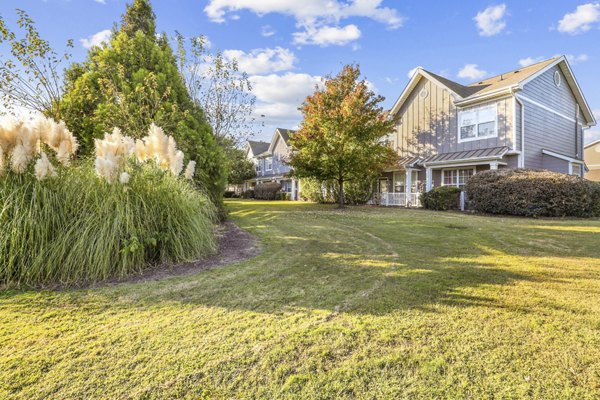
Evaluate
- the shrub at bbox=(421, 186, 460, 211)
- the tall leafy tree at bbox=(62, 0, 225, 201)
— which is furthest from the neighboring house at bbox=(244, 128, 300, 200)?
the tall leafy tree at bbox=(62, 0, 225, 201)

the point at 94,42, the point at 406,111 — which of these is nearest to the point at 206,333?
the point at 94,42

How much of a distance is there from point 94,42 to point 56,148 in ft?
22.6

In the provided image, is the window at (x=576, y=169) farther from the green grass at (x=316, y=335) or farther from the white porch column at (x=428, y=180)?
the green grass at (x=316, y=335)

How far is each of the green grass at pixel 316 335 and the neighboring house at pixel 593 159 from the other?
3910 centimetres

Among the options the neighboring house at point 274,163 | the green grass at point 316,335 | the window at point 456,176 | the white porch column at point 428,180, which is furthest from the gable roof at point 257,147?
the green grass at point 316,335

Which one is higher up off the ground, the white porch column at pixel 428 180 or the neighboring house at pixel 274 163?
the neighboring house at pixel 274 163

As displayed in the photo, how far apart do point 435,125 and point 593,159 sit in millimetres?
27743

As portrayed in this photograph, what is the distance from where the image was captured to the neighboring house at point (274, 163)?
100ft

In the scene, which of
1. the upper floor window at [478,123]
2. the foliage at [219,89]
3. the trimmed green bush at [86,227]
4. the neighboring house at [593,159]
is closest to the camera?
the trimmed green bush at [86,227]

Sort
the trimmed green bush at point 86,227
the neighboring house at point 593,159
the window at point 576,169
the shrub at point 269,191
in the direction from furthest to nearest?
the neighboring house at point 593,159 → the shrub at point 269,191 → the window at point 576,169 → the trimmed green bush at point 86,227

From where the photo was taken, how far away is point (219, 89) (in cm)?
1315

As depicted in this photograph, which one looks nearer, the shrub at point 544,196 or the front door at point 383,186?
the shrub at point 544,196

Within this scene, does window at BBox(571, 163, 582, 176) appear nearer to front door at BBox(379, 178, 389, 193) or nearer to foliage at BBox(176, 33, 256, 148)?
front door at BBox(379, 178, 389, 193)

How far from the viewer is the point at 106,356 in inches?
78.5
